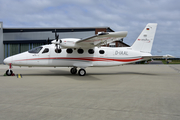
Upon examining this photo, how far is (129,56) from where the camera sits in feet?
61.1

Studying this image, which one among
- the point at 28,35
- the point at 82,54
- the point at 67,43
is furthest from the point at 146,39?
the point at 28,35

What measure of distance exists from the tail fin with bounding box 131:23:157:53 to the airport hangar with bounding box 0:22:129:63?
1114 inches

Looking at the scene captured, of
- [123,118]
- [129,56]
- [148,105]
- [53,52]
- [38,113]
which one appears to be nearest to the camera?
[123,118]

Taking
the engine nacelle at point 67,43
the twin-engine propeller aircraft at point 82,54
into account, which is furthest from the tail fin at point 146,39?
the engine nacelle at point 67,43

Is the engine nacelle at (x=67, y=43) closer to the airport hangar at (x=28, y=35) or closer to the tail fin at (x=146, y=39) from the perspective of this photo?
the tail fin at (x=146, y=39)

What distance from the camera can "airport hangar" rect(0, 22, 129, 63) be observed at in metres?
47.2

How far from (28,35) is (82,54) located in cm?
3494

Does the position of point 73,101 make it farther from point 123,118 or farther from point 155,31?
point 155,31

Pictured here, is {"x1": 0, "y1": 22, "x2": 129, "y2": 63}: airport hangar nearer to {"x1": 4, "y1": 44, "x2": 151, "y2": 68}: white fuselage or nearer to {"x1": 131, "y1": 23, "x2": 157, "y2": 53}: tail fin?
{"x1": 131, "y1": 23, "x2": 157, "y2": 53}: tail fin

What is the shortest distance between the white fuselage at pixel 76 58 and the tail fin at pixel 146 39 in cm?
59

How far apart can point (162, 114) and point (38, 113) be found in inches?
141

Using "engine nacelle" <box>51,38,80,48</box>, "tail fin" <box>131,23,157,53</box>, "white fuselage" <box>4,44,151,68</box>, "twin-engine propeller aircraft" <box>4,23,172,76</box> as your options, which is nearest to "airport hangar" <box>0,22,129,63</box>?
"tail fin" <box>131,23,157,53</box>

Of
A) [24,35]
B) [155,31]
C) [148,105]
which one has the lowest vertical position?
[148,105]

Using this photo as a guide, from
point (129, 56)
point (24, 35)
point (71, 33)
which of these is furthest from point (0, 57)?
point (129, 56)
